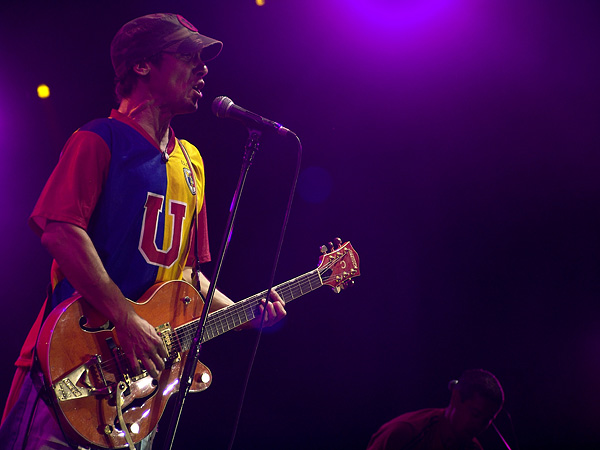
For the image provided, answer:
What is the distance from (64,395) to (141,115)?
129cm

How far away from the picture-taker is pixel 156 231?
87.9 inches

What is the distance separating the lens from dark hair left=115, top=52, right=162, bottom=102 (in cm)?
238

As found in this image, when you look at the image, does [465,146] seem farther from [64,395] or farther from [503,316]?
[64,395]

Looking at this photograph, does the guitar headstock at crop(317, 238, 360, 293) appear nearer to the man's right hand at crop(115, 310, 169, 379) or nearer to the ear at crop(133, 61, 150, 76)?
the man's right hand at crop(115, 310, 169, 379)

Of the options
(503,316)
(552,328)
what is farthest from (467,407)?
(552,328)

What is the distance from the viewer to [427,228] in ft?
15.1

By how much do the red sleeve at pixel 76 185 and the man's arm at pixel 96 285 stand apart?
46 millimetres

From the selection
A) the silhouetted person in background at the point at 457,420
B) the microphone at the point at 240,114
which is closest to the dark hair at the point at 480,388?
the silhouetted person in background at the point at 457,420

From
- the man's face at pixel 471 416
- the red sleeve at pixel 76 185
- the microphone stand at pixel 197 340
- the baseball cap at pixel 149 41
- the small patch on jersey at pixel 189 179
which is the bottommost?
the man's face at pixel 471 416

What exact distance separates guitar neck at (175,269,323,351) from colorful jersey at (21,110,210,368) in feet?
0.88

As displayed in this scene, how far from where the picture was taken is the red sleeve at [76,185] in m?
1.90

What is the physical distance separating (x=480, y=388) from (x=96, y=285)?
277 cm

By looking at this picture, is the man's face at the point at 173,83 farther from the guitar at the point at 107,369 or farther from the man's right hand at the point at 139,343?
the man's right hand at the point at 139,343

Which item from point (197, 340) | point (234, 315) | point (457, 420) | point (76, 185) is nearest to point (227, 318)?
point (234, 315)
